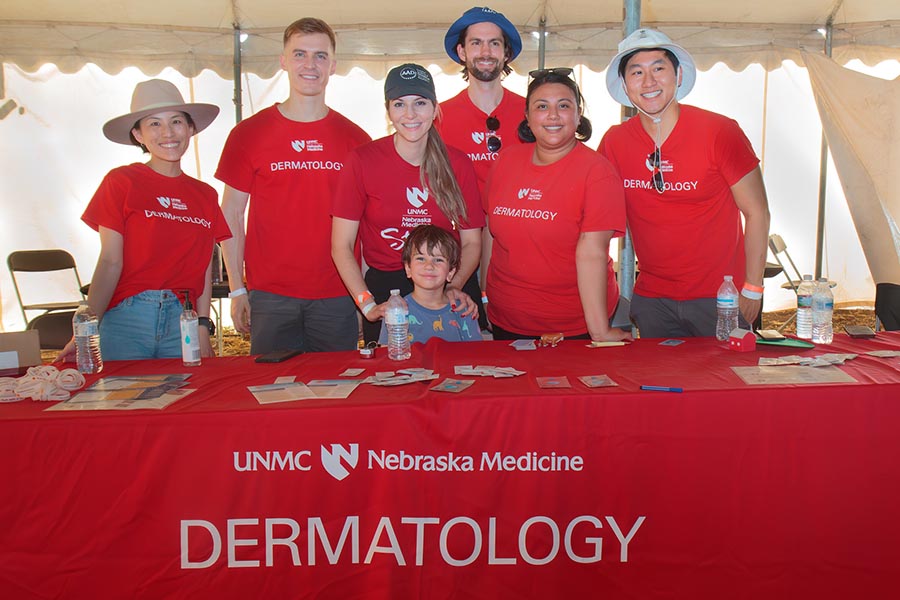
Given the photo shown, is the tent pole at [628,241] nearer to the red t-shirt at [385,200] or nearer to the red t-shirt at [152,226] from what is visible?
the red t-shirt at [385,200]

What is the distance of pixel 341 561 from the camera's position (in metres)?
1.83

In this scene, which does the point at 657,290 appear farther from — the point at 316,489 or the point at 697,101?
the point at 697,101

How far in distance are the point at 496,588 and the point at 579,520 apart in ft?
0.93

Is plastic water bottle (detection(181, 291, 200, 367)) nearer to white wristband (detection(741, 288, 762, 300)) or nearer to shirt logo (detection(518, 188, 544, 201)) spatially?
shirt logo (detection(518, 188, 544, 201))

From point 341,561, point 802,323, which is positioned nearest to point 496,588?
point 341,561

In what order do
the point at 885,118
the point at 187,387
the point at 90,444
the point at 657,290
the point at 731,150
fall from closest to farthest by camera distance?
the point at 90,444 < the point at 187,387 < the point at 731,150 < the point at 657,290 < the point at 885,118

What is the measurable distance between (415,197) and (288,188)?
1.95 feet

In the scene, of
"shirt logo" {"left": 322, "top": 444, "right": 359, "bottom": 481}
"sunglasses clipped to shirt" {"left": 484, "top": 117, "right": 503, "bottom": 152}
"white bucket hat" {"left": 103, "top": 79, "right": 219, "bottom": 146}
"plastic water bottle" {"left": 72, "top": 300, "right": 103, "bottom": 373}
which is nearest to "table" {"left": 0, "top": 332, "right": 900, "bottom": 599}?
"shirt logo" {"left": 322, "top": 444, "right": 359, "bottom": 481}

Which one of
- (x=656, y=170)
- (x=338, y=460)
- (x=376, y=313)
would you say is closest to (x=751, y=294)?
(x=656, y=170)

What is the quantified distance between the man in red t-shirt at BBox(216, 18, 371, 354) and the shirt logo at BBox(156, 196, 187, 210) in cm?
24

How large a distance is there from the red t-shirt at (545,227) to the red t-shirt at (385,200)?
0.22 m

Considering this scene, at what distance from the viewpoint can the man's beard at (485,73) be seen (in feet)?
10.6

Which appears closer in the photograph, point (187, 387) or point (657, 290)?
point (187, 387)

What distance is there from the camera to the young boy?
2611 millimetres
